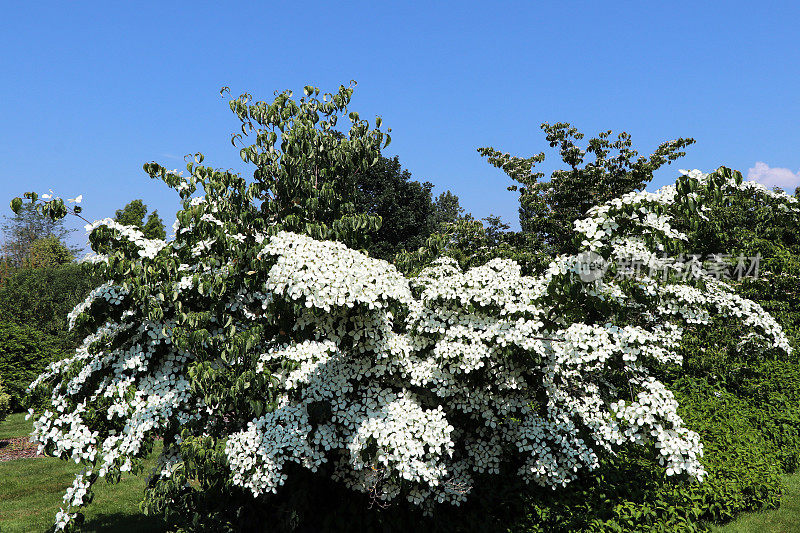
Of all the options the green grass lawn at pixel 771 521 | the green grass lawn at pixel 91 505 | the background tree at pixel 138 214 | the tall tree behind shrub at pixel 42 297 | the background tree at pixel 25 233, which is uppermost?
the background tree at pixel 25 233

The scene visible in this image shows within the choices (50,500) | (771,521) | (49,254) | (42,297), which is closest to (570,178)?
(771,521)

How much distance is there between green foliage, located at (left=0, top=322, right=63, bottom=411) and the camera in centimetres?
2111

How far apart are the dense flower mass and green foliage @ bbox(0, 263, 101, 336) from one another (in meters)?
28.1

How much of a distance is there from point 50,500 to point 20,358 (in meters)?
13.7

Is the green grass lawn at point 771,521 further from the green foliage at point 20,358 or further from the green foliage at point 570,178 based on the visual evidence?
the green foliage at point 20,358

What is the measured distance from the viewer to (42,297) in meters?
34.9

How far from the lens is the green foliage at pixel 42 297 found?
106 ft

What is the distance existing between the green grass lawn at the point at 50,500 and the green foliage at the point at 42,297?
19.2 metres

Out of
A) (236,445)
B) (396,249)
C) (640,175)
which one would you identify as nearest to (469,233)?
(236,445)

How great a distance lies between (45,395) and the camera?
7.54m

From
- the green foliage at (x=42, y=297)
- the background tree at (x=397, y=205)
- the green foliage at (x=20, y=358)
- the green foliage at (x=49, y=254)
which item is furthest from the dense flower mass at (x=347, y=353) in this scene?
the green foliage at (x=49, y=254)

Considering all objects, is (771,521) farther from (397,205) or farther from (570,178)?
(397,205)

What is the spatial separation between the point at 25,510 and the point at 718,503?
1173 centimetres

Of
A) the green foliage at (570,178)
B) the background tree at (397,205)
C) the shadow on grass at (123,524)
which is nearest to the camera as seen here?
the shadow on grass at (123,524)
